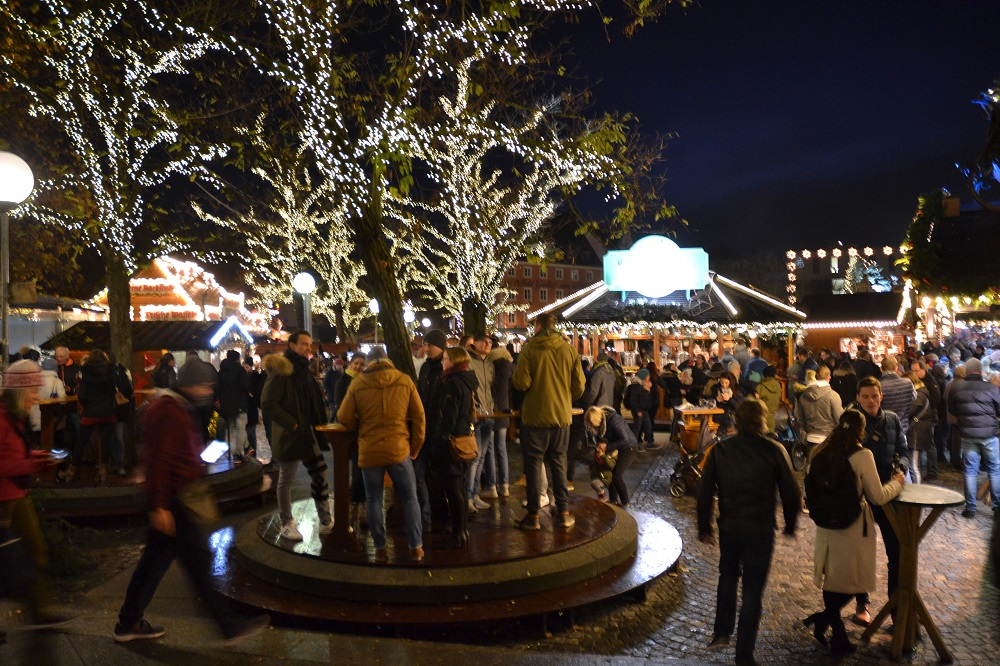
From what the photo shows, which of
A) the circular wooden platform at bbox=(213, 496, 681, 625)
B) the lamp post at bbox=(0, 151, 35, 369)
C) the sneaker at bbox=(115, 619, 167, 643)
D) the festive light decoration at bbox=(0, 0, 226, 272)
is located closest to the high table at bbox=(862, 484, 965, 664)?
the circular wooden platform at bbox=(213, 496, 681, 625)

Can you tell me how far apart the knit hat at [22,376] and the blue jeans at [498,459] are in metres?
4.63

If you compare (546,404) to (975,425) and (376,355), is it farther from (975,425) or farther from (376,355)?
(975,425)

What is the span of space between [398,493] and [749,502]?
8.61 ft

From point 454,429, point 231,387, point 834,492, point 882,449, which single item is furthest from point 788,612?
point 231,387

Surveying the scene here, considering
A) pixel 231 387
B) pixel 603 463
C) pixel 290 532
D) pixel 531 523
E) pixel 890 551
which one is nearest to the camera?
pixel 890 551

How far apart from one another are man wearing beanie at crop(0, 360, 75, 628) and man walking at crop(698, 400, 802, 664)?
4134mm

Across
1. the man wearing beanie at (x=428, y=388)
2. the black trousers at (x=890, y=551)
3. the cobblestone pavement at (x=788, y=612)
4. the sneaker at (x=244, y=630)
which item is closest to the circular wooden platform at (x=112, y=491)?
the man wearing beanie at (x=428, y=388)

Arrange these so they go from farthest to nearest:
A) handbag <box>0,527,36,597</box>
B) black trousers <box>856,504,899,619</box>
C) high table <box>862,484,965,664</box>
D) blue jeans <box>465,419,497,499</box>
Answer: blue jeans <box>465,419,497,499</box> → black trousers <box>856,504,899,619</box> → high table <box>862,484,965,664</box> → handbag <box>0,527,36,597</box>

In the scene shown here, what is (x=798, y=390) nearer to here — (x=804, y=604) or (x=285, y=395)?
(x=804, y=604)

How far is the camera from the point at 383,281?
7391 millimetres

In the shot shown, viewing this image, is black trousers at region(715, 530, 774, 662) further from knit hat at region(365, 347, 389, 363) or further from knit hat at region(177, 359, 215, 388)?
knit hat at region(177, 359, 215, 388)

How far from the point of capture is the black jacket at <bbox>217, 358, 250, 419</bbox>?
38.3ft

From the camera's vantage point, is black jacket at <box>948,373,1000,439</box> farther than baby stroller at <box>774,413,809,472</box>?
No

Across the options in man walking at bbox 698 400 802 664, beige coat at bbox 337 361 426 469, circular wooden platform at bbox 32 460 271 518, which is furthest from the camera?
circular wooden platform at bbox 32 460 271 518
